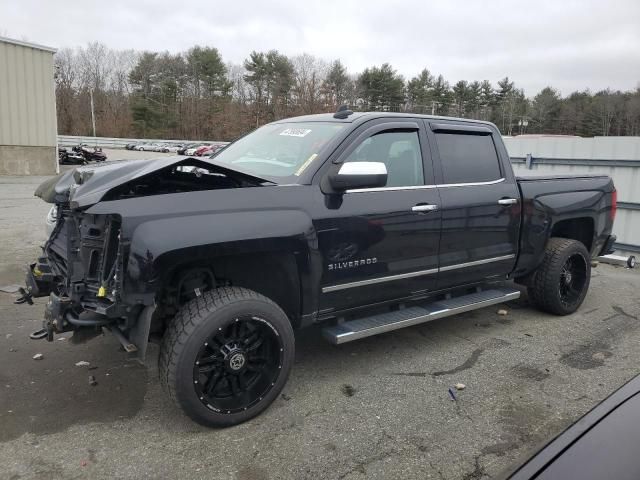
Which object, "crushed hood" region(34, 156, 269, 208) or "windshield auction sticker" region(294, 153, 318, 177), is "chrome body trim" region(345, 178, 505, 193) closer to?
"windshield auction sticker" region(294, 153, 318, 177)

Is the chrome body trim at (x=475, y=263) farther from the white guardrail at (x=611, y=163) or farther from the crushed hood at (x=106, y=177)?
the white guardrail at (x=611, y=163)

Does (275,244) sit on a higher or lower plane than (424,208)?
lower

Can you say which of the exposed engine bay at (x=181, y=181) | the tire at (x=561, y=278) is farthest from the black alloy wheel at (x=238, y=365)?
the tire at (x=561, y=278)

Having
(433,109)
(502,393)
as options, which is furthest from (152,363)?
(433,109)

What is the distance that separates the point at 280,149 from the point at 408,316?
5.28 ft

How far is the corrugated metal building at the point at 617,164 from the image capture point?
8.25 meters

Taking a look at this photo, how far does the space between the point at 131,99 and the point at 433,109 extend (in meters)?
43.6

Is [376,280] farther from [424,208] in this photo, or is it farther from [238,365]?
[238,365]

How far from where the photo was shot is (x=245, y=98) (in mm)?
72375

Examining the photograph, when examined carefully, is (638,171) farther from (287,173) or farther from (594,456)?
(594,456)

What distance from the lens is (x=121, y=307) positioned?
2.74 meters

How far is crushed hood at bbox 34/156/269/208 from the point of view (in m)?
2.72

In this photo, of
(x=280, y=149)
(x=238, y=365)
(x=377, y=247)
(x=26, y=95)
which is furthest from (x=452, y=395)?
(x=26, y=95)

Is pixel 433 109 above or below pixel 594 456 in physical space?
above
